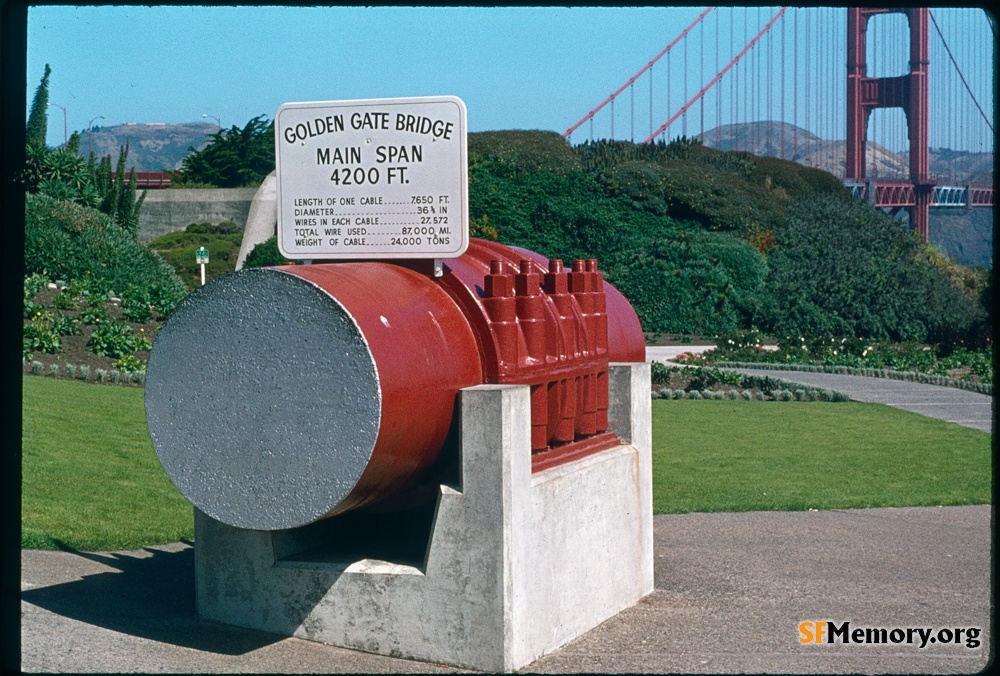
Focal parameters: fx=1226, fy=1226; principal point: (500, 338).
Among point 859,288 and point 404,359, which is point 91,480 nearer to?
point 404,359

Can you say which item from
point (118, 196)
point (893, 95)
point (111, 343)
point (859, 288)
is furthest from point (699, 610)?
point (893, 95)

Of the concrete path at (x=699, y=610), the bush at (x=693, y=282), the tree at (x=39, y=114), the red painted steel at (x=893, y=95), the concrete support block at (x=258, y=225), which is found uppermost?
the red painted steel at (x=893, y=95)

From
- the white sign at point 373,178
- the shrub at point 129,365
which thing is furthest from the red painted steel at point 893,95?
the white sign at point 373,178

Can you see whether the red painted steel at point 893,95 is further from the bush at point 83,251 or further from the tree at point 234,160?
the bush at point 83,251

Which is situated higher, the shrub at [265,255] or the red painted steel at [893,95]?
the red painted steel at [893,95]

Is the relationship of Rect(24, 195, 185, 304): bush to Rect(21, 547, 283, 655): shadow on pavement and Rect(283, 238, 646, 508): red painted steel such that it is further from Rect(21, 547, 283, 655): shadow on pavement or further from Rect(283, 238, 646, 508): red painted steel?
Rect(283, 238, 646, 508): red painted steel

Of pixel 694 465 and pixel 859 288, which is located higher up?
pixel 859 288

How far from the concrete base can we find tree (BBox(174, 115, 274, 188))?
131 feet

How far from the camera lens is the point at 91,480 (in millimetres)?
9789

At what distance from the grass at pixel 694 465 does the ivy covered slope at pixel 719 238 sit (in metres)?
12.6

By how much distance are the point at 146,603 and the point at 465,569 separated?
204cm

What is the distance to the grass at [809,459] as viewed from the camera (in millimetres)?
10445

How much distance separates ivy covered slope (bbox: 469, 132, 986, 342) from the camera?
28.3 m

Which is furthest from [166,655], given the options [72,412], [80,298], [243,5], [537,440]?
[80,298]
